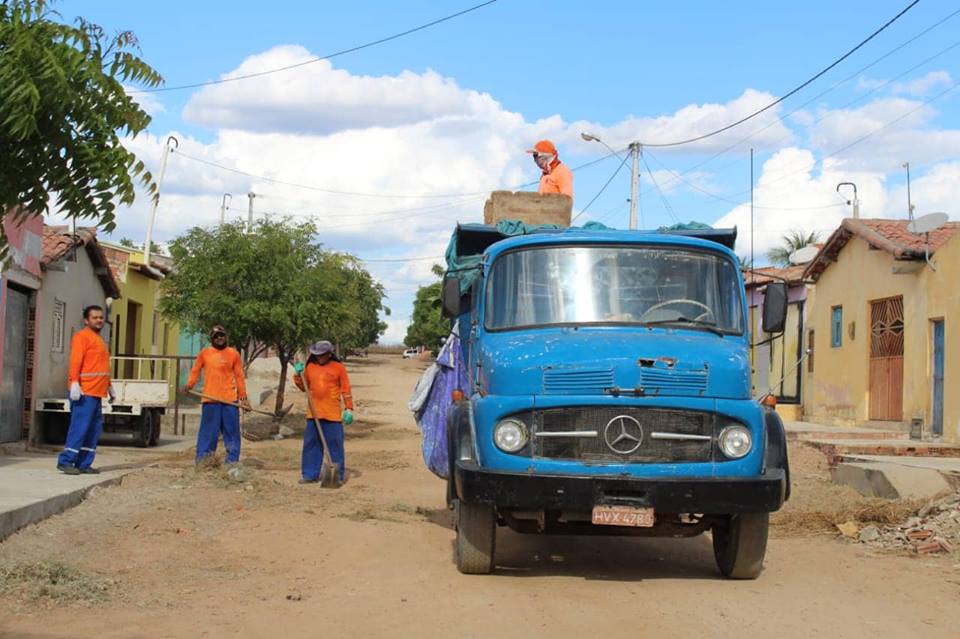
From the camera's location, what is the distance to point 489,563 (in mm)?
7848

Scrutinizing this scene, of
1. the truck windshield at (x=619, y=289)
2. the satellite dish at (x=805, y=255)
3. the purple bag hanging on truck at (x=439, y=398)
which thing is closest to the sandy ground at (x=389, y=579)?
the purple bag hanging on truck at (x=439, y=398)

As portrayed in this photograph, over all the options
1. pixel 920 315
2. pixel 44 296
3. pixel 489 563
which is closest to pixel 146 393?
pixel 44 296

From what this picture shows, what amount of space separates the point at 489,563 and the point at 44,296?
39.9 ft

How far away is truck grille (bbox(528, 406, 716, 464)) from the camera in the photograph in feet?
24.1

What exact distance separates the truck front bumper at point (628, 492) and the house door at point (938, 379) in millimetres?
13068

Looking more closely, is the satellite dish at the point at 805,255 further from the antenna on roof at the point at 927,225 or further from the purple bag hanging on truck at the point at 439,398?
the purple bag hanging on truck at the point at 439,398

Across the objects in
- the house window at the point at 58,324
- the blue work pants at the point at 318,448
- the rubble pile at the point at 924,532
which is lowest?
the rubble pile at the point at 924,532

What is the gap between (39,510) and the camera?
9.33 metres

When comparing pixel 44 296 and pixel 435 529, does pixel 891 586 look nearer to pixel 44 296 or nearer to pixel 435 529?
pixel 435 529

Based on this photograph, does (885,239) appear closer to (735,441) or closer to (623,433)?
(735,441)

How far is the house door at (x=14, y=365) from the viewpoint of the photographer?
16062 millimetres

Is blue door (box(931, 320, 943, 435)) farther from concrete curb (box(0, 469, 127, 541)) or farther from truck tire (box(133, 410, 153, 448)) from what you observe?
concrete curb (box(0, 469, 127, 541))

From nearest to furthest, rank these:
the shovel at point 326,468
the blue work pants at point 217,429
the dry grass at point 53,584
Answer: the dry grass at point 53,584 → the shovel at point 326,468 → the blue work pants at point 217,429

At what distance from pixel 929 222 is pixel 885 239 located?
194 centimetres
